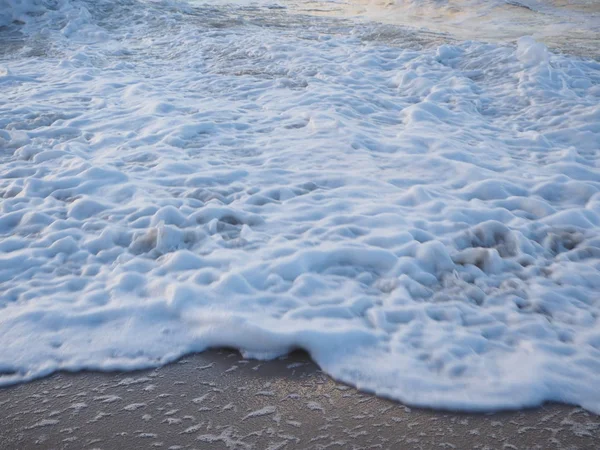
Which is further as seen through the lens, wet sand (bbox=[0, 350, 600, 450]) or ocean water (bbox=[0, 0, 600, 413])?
ocean water (bbox=[0, 0, 600, 413])

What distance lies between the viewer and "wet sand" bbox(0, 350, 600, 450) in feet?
6.30

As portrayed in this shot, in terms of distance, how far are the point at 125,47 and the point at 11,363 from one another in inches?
275

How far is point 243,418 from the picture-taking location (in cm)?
203

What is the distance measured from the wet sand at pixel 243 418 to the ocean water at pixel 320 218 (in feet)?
0.27

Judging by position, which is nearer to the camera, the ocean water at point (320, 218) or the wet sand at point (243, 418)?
the wet sand at point (243, 418)

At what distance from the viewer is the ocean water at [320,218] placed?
2.34 m

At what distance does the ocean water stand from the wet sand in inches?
3.3

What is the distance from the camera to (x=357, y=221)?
3373mm

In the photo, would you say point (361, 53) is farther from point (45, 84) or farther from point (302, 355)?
point (302, 355)

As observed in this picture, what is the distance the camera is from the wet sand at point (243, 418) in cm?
192

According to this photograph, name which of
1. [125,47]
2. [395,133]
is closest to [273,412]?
[395,133]

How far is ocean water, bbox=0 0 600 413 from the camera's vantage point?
2.34 m

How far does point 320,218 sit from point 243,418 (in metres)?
1.63

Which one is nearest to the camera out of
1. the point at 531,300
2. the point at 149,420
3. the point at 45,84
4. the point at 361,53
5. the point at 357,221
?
the point at 149,420
